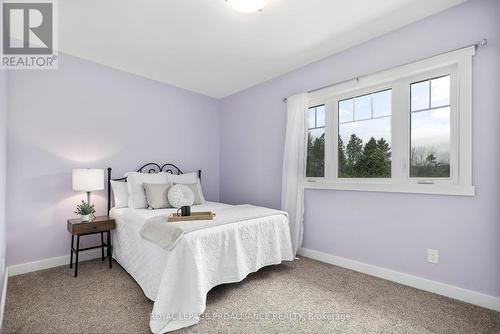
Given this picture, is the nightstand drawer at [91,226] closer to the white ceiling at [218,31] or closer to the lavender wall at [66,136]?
the lavender wall at [66,136]

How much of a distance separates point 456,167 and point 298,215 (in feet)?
5.46

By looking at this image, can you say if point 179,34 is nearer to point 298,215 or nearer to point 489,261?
point 298,215

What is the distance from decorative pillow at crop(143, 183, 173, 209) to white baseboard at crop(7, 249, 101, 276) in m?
1.00

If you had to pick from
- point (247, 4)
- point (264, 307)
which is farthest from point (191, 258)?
point (247, 4)

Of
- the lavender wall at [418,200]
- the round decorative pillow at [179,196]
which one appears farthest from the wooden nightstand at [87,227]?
the lavender wall at [418,200]

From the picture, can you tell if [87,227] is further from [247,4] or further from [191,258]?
[247,4]

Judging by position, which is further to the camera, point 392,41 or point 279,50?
point 279,50

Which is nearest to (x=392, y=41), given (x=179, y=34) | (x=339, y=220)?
(x=339, y=220)

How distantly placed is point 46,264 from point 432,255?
3982 mm

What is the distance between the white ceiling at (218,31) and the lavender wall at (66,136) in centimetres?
36

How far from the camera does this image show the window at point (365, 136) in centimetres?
269

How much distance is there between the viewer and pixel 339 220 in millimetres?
2963

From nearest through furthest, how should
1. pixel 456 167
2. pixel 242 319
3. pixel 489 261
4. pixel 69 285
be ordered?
pixel 242 319 → pixel 489 261 → pixel 456 167 → pixel 69 285

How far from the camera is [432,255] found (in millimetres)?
2277
